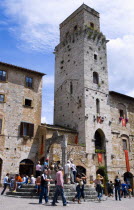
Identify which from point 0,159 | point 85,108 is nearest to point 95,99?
point 85,108

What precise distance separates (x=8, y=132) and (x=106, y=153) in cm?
1311

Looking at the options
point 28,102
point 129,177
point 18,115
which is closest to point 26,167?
point 18,115

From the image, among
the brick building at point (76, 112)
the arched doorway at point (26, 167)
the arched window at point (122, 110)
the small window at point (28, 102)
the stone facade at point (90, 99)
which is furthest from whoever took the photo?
the arched window at point (122, 110)

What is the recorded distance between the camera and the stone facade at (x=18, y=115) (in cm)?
2453

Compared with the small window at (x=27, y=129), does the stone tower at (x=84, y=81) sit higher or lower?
higher

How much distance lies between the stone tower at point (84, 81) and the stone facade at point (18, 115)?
564 cm

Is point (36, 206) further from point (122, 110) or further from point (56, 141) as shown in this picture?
point (122, 110)

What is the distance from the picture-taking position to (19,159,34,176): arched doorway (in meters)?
25.2

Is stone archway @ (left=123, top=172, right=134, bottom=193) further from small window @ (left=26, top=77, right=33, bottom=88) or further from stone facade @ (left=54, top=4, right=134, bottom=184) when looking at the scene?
small window @ (left=26, top=77, right=33, bottom=88)

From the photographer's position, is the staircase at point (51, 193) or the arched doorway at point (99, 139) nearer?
the staircase at point (51, 193)

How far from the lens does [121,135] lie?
107 feet

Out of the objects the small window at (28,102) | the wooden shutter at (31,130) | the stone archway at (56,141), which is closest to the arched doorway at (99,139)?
the stone archway at (56,141)

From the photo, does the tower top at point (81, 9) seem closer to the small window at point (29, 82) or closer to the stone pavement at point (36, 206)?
the small window at point (29, 82)

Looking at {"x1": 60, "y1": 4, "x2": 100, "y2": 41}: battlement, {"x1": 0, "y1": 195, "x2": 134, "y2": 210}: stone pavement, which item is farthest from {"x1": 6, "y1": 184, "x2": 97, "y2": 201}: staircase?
{"x1": 60, "y1": 4, "x2": 100, "y2": 41}: battlement
